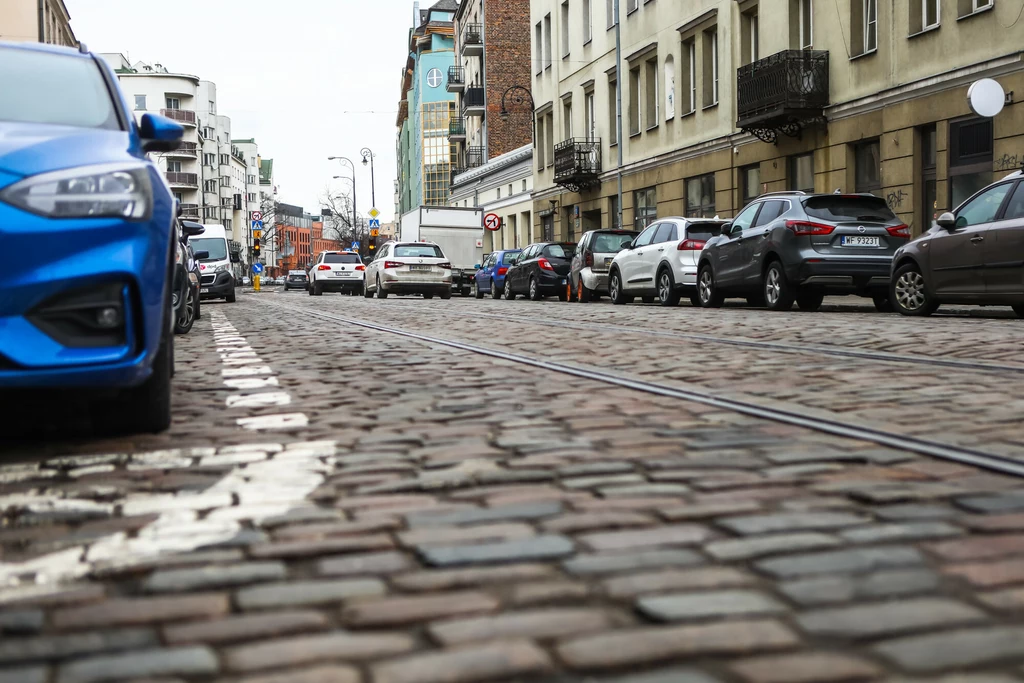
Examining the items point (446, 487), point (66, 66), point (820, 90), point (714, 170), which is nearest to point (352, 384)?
point (66, 66)

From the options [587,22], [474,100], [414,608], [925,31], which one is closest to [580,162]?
[587,22]

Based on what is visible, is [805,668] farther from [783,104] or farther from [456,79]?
[456,79]

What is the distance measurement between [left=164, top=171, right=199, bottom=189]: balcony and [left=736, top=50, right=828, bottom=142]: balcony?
A: 92.5 m

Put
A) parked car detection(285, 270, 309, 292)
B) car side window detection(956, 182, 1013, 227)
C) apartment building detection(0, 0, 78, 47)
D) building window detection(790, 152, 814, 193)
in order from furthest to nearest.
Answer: parked car detection(285, 270, 309, 292) < apartment building detection(0, 0, 78, 47) < building window detection(790, 152, 814, 193) < car side window detection(956, 182, 1013, 227)

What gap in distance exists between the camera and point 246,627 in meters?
2.55

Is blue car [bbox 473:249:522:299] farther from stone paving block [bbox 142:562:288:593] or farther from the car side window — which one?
stone paving block [bbox 142:562:288:593]

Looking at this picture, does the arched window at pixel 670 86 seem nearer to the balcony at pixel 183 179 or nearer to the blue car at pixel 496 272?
the blue car at pixel 496 272

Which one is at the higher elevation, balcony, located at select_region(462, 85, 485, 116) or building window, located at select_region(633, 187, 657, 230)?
balcony, located at select_region(462, 85, 485, 116)

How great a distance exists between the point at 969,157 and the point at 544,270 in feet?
35.8

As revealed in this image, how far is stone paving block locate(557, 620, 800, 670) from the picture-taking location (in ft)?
7.53

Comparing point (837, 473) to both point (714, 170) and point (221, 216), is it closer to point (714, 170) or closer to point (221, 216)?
point (714, 170)

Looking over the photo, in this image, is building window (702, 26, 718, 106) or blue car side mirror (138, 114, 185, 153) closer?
blue car side mirror (138, 114, 185, 153)

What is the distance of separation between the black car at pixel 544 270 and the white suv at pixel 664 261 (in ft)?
17.2

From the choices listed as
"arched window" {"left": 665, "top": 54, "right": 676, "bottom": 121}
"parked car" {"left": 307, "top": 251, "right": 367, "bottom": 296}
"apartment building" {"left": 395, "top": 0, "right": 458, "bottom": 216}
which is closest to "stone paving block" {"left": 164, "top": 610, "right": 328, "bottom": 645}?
"arched window" {"left": 665, "top": 54, "right": 676, "bottom": 121}
